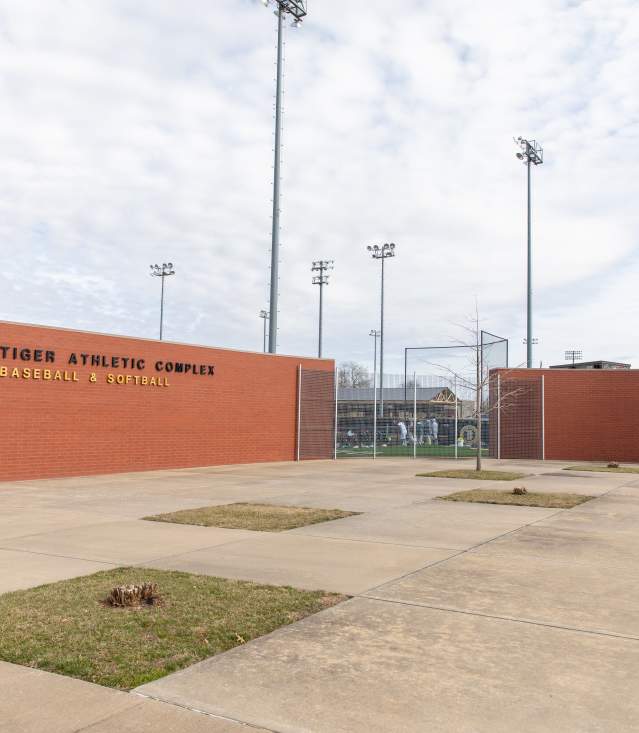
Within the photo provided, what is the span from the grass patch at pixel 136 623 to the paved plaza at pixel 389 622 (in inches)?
6.8

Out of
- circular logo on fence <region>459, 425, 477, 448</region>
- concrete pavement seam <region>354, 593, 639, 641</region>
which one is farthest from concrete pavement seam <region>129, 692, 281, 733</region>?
circular logo on fence <region>459, 425, 477, 448</region>

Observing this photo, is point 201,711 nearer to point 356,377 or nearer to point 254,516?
point 254,516

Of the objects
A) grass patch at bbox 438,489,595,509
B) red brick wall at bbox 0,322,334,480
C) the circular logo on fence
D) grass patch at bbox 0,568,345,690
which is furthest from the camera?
the circular logo on fence

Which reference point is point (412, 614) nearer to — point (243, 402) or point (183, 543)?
point (183, 543)

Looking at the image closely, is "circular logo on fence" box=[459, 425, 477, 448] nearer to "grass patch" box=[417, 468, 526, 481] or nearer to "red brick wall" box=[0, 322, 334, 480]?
"red brick wall" box=[0, 322, 334, 480]

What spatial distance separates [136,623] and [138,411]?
616 inches

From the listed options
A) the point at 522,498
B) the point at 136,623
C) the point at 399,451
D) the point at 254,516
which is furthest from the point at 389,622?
the point at 399,451

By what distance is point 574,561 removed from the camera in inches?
305

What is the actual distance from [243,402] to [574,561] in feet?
55.8

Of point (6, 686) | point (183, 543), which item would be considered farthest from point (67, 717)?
point (183, 543)

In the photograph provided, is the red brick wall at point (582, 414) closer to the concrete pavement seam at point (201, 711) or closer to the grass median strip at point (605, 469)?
the grass median strip at point (605, 469)

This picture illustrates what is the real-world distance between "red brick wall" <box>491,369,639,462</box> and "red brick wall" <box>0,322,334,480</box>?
881 cm

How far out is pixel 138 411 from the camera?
2038 centimetres

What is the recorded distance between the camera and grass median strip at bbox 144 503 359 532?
404 inches
